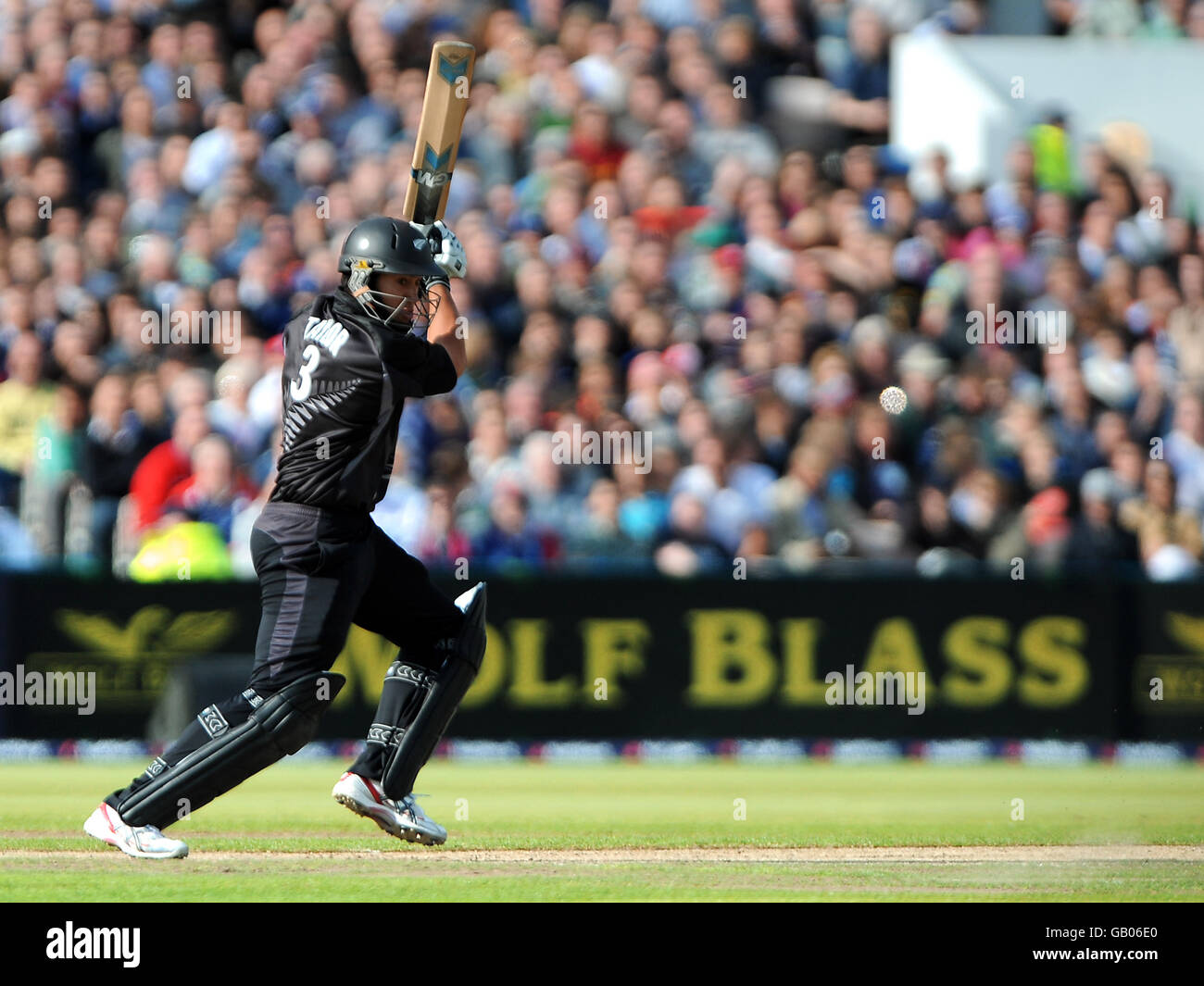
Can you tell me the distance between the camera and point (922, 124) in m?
17.9

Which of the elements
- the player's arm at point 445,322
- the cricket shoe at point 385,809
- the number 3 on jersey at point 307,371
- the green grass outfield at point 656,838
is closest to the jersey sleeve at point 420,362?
the player's arm at point 445,322

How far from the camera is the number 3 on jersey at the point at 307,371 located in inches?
318

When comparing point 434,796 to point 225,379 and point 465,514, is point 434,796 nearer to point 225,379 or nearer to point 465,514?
point 465,514

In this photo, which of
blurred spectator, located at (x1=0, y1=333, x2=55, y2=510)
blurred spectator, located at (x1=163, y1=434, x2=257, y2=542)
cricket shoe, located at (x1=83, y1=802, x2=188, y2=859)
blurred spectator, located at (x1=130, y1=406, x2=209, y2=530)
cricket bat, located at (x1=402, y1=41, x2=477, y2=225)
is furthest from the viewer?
blurred spectator, located at (x1=0, y1=333, x2=55, y2=510)

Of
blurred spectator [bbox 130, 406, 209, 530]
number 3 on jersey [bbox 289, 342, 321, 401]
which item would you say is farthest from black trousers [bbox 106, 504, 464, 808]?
blurred spectator [bbox 130, 406, 209, 530]

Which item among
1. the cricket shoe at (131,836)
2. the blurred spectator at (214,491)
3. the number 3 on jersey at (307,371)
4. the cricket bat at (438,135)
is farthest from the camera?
the blurred spectator at (214,491)

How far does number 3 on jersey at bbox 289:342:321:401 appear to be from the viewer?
8.07 meters

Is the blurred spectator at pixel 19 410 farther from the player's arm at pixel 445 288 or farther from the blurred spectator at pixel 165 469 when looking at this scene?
the player's arm at pixel 445 288

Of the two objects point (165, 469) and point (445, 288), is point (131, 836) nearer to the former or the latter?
point (445, 288)

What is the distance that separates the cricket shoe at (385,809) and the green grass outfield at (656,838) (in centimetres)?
12

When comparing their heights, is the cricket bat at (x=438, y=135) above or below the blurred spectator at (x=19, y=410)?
above

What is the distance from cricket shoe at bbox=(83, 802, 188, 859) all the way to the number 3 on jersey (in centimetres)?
176

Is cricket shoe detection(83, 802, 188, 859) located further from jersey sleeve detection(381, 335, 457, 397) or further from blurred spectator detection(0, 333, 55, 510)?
blurred spectator detection(0, 333, 55, 510)

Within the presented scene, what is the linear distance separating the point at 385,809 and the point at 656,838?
1.63m
